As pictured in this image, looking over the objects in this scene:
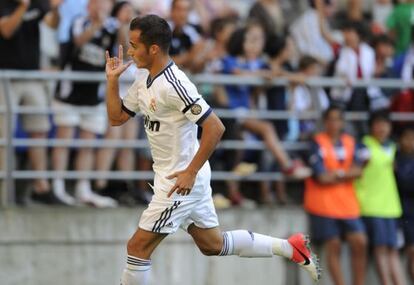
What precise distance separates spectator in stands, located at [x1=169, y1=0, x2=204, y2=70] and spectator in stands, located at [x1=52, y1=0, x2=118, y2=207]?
2.17ft

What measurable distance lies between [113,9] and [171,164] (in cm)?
416

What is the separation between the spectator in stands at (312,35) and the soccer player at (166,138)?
558 cm

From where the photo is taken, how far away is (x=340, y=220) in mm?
12820

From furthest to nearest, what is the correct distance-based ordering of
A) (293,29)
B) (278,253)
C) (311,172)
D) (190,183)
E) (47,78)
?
(293,29)
(311,172)
(47,78)
(278,253)
(190,183)

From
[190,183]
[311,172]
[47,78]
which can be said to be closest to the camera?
[190,183]

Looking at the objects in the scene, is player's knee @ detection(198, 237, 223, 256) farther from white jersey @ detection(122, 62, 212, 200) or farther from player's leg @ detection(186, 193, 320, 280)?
white jersey @ detection(122, 62, 212, 200)

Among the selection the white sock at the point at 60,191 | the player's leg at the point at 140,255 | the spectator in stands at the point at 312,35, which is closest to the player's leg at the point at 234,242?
the player's leg at the point at 140,255

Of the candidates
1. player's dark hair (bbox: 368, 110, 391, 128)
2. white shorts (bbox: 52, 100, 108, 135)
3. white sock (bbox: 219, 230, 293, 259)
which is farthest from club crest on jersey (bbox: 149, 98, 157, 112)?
player's dark hair (bbox: 368, 110, 391, 128)

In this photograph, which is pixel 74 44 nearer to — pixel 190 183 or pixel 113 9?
pixel 113 9

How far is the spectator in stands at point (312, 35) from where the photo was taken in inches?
570

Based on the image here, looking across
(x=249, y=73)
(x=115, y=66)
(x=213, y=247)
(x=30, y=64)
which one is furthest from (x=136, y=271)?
(x=249, y=73)

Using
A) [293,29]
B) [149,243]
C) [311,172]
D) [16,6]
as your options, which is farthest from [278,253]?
[293,29]

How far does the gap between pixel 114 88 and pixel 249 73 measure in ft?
Result: 13.8

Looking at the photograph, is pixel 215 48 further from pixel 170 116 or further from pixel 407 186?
pixel 170 116
